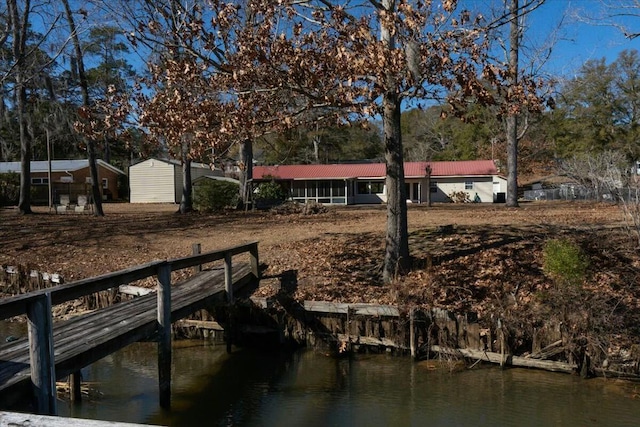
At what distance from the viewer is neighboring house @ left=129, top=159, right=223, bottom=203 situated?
46031 millimetres

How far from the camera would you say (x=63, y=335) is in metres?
6.70

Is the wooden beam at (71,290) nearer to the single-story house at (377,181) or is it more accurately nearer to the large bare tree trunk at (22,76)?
the large bare tree trunk at (22,76)

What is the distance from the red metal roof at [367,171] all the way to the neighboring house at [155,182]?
4798mm

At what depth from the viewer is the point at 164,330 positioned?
775cm

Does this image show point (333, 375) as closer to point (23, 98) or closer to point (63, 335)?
point (63, 335)

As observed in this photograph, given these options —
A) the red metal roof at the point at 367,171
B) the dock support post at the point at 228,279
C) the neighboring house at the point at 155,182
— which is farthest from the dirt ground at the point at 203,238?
the neighboring house at the point at 155,182

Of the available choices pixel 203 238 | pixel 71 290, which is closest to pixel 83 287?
pixel 71 290

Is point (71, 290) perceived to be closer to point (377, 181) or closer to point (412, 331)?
point (412, 331)

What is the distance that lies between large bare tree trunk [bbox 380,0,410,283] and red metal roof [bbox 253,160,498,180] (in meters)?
33.3

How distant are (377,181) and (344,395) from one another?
3891 centimetres

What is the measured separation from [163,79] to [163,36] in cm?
81

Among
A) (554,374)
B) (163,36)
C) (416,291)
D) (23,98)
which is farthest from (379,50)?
(23,98)

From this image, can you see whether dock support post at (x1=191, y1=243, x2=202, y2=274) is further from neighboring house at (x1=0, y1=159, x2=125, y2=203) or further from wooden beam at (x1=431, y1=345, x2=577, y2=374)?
neighboring house at (x1=0, y1=159, x2=125, y2=203)

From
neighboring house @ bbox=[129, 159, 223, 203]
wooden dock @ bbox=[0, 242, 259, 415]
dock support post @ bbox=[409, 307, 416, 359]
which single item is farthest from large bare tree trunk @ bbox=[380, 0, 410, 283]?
neighboring house @ bbox=[129, 159, 223, 203]
